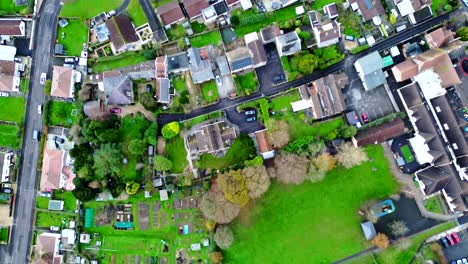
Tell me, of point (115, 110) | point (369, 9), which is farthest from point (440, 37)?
point (115, 110)

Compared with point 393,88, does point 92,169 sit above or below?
below

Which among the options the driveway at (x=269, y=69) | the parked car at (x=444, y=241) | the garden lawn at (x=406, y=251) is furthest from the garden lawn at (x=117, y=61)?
the parked car at (x=444, y=241)

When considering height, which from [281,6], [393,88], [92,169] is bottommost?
[92,169]

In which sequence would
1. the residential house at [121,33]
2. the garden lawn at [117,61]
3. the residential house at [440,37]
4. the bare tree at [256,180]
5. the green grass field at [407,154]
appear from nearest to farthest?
the bare tree at [256,180] → the residential house at [440,37] → the green grass field at [407,154] → the residential house at [121,33] → the garden lawn at [117,61]

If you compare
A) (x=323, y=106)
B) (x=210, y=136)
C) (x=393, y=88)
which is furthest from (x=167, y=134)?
(x=393, y=88)

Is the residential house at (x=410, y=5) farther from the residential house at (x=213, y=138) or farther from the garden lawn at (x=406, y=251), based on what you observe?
the garden lawn at (x=406, y=251)

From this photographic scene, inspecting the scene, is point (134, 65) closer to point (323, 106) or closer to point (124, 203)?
point (124, 203)
